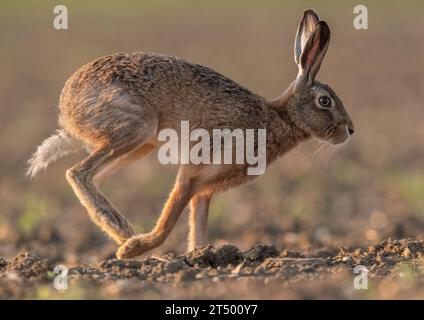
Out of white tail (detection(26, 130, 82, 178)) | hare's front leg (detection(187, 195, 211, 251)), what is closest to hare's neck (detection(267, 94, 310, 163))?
hare's front leg (detection(187, 195, 211, 251))

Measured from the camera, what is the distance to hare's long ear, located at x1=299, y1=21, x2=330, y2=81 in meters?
8.60

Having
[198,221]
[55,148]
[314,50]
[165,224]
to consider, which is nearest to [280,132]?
[314,50]

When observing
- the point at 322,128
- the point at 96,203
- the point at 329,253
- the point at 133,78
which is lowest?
the point at 329,253

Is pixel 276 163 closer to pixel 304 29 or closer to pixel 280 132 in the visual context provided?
pixel 280 132

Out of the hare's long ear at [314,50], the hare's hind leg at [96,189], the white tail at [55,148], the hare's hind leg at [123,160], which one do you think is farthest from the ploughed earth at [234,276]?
the hare's long ear at [314,50]

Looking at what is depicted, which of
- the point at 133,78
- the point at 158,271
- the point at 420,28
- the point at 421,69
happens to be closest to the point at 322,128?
the point at 133,78

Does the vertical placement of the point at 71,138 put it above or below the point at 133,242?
above

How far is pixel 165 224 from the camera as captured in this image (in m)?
8.34

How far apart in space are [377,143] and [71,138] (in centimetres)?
907

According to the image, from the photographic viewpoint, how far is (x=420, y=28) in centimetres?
3070

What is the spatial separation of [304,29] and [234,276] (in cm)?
337

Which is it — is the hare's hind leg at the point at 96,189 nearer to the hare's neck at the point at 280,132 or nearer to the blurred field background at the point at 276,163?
the hare's neck at the point at 280,132
